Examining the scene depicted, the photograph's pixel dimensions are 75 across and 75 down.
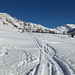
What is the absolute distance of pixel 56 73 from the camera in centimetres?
611

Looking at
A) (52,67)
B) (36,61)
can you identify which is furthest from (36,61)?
(52,67)

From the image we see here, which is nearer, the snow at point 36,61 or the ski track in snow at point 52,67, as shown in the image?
the ski track in snow at point 52,67

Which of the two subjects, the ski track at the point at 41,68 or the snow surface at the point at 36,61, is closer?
the ski track at the point at 41,68

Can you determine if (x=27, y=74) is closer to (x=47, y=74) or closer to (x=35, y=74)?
(x=35, y=74)

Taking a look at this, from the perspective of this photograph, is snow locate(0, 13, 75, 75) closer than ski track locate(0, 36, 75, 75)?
No

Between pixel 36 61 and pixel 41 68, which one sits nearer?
pixel 41 68

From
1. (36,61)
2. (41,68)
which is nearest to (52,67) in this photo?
(41,68)

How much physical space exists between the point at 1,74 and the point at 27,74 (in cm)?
127

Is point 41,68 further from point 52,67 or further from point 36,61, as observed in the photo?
point 36,61

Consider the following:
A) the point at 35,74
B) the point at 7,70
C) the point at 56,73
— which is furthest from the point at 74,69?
the point at 7,70

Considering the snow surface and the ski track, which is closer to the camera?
the ski track

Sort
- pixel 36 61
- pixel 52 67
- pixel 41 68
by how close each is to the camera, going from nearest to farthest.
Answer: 1. pixel 41 68
2. pixel 52 67
3. pixel 36 61

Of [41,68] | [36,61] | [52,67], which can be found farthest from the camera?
[36,61]

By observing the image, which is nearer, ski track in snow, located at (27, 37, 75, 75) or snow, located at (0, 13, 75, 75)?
ski track in snow, located at (27, 37, 75, 75)
